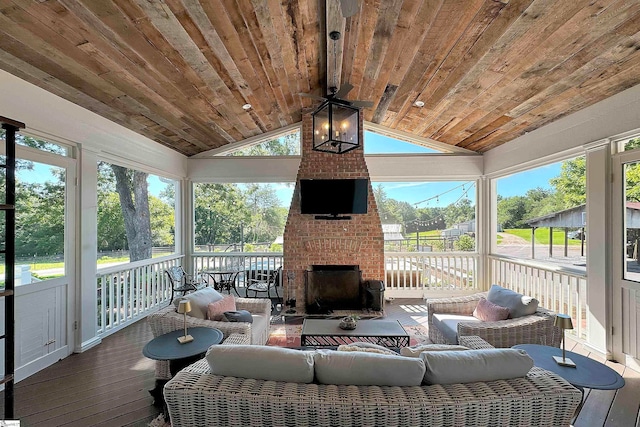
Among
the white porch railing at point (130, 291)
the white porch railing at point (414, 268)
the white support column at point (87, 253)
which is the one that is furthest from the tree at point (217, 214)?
the white support column at point (87, 253)

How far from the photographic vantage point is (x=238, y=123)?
205 inches

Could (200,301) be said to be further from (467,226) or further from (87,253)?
(467,226)

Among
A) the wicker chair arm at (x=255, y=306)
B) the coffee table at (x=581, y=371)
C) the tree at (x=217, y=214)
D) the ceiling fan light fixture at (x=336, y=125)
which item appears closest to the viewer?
the coffee table at (x=581, y=371)

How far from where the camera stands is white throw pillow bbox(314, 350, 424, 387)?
1628 mm

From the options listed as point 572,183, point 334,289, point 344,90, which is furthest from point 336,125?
point 572,183

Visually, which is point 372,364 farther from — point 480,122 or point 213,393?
point 480,122

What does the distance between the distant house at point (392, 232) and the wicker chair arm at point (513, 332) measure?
11.3ft

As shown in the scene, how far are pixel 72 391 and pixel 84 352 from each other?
3.16 ft

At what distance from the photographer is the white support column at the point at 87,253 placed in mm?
3605

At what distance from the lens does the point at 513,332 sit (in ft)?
9.39

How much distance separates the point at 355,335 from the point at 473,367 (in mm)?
1801

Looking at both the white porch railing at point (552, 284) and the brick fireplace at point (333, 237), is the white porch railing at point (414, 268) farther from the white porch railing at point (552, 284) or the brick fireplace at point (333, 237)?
the brick fireplace at point (333, 237)

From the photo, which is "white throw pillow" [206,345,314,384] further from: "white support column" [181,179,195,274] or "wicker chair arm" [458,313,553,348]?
"white support column" [181,179,195,274]

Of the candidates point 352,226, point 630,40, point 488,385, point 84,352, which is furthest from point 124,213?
point 630,40
